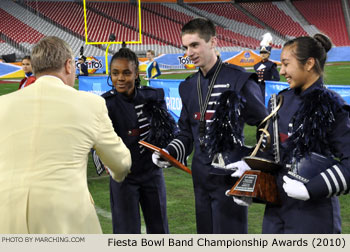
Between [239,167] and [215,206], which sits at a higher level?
[239,167]

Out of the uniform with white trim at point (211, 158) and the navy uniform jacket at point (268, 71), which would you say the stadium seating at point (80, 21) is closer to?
the navy uniform jacket at point (268, 71)

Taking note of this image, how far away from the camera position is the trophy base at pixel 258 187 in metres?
2.33

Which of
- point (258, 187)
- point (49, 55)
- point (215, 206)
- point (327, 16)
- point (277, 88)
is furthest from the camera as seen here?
point (327, 16)

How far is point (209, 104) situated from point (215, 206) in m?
0.61

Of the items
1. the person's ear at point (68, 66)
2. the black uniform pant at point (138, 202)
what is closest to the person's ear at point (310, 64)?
the person's ear at point (68, 66)

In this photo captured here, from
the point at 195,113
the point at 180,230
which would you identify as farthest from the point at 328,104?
the point at 180,230

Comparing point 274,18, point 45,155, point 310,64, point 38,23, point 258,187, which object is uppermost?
point 274,18

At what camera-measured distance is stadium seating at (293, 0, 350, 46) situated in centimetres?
3759

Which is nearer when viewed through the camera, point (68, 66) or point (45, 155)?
point (45, 155)

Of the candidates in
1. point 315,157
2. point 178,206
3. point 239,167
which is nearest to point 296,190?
point 315,157

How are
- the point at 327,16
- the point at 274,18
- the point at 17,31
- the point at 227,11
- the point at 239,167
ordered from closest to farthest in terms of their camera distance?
the point at 239,167, the point at 17,31, the point at 227,11, the point at 274,18, the point at 327,16

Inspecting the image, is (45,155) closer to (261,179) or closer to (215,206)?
(261,179)

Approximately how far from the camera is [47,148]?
2014 millimetres
